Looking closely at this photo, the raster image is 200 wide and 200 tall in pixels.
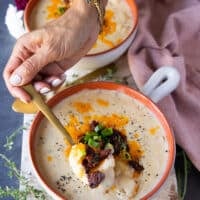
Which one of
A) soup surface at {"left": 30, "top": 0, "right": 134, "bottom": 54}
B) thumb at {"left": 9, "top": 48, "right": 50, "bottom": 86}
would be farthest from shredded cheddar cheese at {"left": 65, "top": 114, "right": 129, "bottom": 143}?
soup surface at {"left": 30, "top": 0, "right": 134, "bottom": 54}

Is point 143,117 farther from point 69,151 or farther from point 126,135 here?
point 69,151

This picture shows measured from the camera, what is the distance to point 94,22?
1.22 m

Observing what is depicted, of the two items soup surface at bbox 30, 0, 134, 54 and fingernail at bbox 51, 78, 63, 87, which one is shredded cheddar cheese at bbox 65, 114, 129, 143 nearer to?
fingernail at bbox 51, 78, 63, 87

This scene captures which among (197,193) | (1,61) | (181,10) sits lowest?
(197,193)

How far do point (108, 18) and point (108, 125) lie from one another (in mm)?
378

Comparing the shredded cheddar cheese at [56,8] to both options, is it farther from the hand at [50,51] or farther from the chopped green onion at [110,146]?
the chopped green onion at [110,146]

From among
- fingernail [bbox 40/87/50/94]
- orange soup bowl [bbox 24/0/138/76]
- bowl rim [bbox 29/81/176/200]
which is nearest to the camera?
bowl rim [bbox 29/81/176/200]

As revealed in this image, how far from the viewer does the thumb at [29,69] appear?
1084mm

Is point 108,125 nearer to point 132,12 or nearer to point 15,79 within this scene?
point 15,79

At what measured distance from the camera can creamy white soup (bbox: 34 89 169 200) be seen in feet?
3.41

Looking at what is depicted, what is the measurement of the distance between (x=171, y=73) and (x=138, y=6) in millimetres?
332

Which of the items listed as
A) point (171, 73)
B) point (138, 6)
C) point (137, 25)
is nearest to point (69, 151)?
point (171, 73)

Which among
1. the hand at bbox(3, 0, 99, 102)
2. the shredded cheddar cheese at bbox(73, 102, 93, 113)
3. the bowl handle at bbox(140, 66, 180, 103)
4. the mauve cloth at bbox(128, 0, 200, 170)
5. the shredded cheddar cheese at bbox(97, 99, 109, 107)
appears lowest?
the mauve cloth at bbox(128, 0, 200, 170)

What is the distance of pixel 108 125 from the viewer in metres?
1.13
